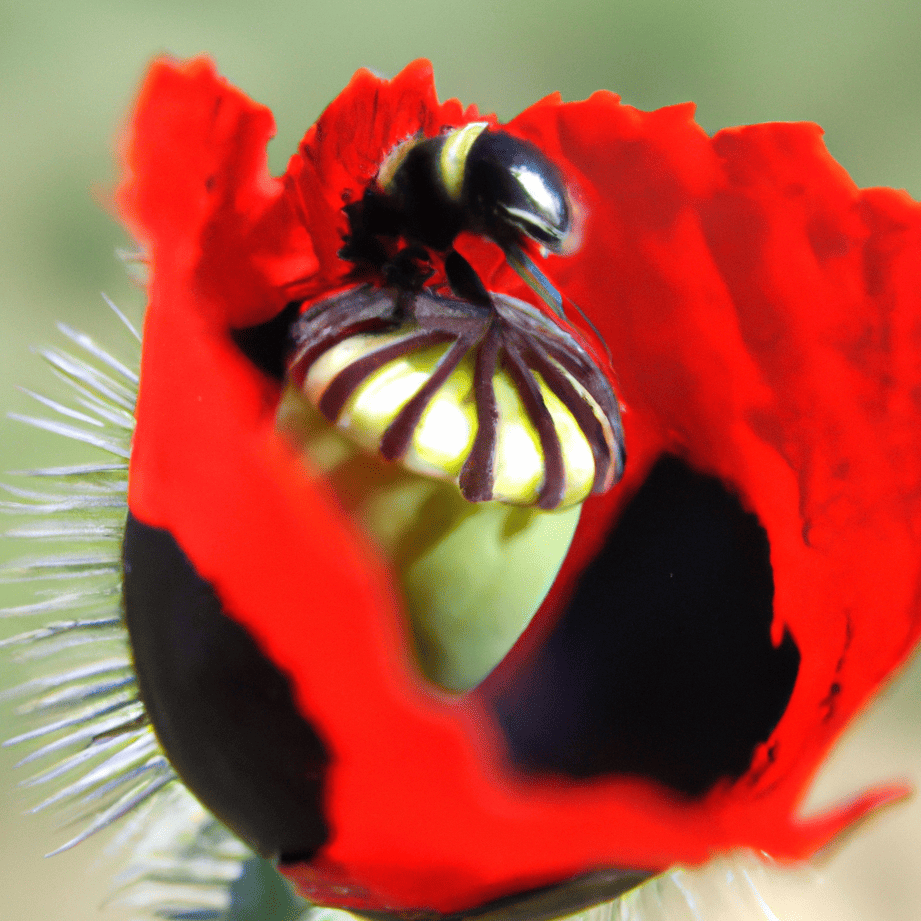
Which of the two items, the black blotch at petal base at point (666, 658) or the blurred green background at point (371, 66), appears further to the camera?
the blurred green background at point (371, 66)

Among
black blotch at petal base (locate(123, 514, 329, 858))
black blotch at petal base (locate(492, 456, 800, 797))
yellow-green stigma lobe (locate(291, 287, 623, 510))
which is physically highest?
yellow-green stigma lobe (locate(291, 287, 623, 510))

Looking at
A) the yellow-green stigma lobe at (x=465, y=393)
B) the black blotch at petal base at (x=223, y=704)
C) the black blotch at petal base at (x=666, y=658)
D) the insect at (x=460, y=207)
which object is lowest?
the black blotch at petal base at (x=223, y=704)

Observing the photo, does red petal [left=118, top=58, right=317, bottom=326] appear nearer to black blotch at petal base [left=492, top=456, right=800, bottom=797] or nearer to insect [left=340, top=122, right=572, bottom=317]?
insect [left=340, top=122, right=572, bottom=317]

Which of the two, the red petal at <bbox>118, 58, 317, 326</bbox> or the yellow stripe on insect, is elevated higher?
the yellow stripe on insect

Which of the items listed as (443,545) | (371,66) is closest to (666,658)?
(443,545)

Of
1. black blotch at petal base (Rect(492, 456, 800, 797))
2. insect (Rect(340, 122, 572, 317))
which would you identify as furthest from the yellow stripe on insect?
black blotch at petal base (Rect(492, 456, 800, 797))

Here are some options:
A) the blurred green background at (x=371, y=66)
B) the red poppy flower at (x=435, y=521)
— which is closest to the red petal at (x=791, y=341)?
the red poppy flower at (x=435, y=521)

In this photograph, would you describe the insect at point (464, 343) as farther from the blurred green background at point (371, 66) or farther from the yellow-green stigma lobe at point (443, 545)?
the blurred green background at point (371, 66)

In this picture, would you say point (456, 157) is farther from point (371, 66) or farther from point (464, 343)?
point (371, 66)

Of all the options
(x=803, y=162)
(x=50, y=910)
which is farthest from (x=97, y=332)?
(x=50, y=910)
